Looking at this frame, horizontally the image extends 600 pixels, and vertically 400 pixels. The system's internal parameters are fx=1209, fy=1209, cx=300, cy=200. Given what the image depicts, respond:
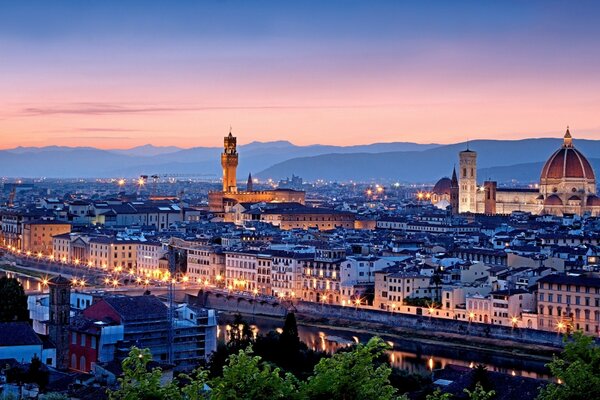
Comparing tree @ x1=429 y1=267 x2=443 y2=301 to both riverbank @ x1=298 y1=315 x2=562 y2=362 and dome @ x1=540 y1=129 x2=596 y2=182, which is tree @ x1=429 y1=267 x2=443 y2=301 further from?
dome @ x1=540 y1=129 x2=596 y2=182

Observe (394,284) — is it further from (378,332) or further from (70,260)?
(70,260)

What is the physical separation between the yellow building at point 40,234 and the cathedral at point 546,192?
3350 centimetres

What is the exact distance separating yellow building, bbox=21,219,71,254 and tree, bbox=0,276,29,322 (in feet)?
126

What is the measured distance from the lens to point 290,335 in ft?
92.3

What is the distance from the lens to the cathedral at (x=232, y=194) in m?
95.5

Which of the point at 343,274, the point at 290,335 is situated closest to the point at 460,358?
the point at 290,335

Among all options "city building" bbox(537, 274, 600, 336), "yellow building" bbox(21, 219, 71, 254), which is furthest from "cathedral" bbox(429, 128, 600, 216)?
"city building" bbox(537, 274, 600, 336)

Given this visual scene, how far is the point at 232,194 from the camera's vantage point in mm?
96812

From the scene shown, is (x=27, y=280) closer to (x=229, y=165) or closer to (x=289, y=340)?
(x=289, y=340)

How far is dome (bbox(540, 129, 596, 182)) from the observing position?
8950 cm

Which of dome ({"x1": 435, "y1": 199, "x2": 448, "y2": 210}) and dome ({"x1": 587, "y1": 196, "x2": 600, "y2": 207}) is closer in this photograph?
dome ({"x1": 587, "y1": 196, "x2": 600, "y2": 207})

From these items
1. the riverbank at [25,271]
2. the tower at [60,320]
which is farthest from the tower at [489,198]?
the tower at [60,320]

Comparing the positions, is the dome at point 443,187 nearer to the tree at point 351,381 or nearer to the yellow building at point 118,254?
the yellow building at point 118,254

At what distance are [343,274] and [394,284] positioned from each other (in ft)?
11.3
